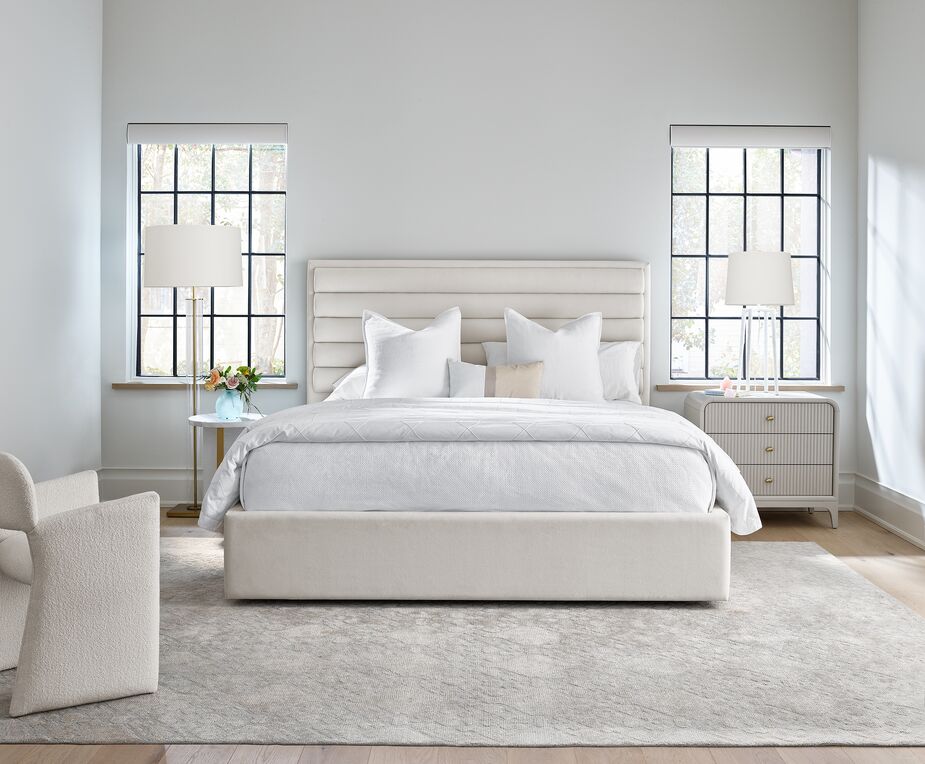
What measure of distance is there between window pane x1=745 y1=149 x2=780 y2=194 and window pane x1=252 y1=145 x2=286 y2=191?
2697mm

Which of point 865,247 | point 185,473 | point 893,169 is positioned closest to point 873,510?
point 865,247

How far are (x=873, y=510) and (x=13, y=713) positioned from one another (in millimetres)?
4202

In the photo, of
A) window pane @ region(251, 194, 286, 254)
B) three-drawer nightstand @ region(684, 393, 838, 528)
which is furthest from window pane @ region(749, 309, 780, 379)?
window pane @ region(251, 194, 286, 254)

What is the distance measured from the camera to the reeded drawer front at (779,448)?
457 cm

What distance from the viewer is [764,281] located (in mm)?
4648

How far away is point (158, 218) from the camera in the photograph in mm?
5180

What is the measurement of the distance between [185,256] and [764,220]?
3.27 metres

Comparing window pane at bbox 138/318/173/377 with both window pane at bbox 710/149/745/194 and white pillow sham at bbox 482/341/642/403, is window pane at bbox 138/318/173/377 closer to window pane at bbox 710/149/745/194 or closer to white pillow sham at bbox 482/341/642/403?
white pillow sham at bbox 482/341/642/403

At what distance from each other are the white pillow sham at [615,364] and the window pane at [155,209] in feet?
6.58

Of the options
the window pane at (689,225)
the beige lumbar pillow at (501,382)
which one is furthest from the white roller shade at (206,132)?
the window pane at (689,225)

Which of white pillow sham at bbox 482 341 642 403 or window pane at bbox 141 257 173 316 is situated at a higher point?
window pane at bbox 141 257 173 316

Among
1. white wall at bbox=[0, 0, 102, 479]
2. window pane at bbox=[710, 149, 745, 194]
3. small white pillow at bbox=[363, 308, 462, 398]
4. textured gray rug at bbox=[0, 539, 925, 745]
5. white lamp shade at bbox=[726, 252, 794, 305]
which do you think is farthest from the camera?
window pane at bbox=[710, 149, 745, 194]

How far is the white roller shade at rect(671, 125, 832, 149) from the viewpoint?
16.5ft

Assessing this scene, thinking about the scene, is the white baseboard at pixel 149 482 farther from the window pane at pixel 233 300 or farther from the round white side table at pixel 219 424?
the window pane at pixel 233 300
